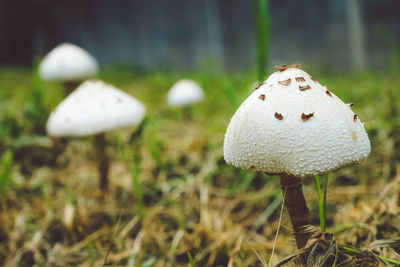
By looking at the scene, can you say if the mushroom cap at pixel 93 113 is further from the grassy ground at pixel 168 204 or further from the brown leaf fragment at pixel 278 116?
the brown leaf fragment at pixel 278 116

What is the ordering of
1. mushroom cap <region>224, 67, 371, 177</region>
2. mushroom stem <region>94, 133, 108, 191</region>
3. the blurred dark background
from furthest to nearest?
the blurred dark background, mushroom stem <region>94, 133, 108, 191</region>, mushroom cap <region>224, 67, 371, 177</region>

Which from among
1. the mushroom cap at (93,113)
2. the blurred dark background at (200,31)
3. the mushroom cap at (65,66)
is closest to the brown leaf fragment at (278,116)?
the mushroom cap at (93,113)

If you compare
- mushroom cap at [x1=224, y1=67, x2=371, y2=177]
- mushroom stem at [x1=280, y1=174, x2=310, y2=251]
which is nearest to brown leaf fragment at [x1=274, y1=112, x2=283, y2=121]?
mushroom cap at [x1=224, y1=67, x2=371, y2=177]

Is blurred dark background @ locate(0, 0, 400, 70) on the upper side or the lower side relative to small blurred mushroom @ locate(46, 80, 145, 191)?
upper

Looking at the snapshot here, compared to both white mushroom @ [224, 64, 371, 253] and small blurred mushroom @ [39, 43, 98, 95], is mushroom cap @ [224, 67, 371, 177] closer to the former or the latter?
white mushroom @ [224, 64, 371, 253]

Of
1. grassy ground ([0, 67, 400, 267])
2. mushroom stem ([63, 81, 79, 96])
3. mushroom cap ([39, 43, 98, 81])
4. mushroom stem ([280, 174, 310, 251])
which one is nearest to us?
mushroom stem ([280, 174, 310, 251])

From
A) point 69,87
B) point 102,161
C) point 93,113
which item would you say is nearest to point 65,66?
point 69,87

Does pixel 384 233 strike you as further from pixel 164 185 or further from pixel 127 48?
pixel 127 48

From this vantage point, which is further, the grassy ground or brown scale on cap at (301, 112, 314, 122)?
the grassy ground

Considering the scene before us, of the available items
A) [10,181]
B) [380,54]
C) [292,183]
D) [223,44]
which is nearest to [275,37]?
[223,44]
